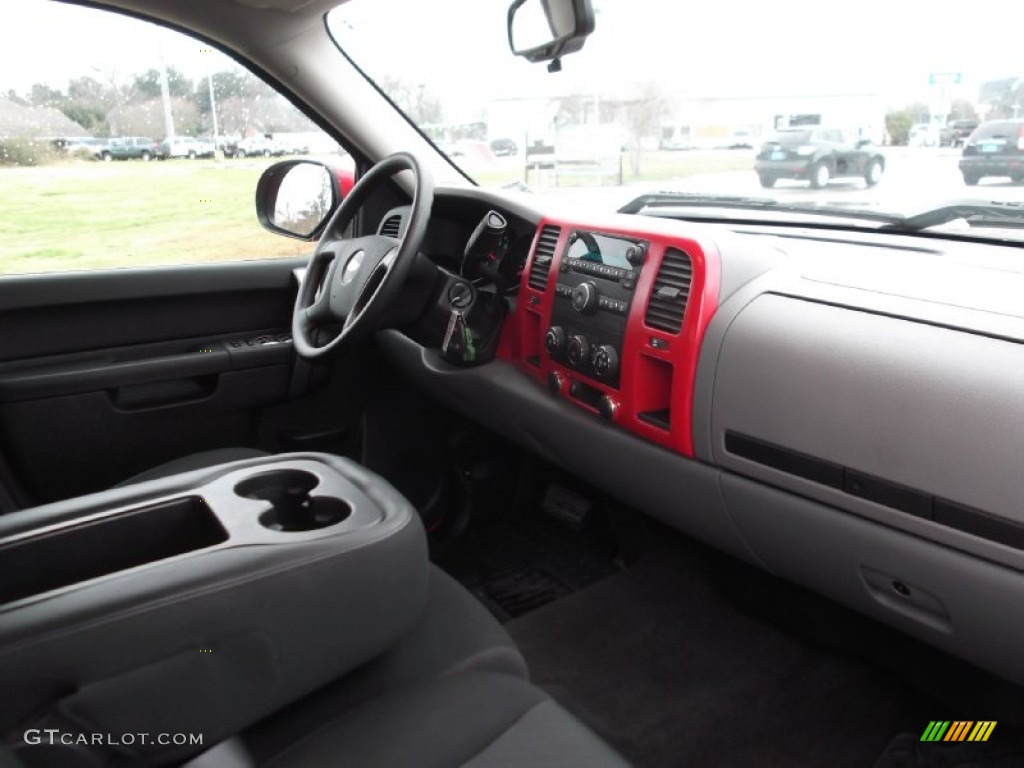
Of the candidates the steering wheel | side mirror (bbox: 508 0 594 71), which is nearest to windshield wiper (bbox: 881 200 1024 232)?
side mirror (bbox: 508 0 594 71)

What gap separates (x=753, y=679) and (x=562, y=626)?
1.80 ft

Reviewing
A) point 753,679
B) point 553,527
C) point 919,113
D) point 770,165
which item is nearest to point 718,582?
point 753,679

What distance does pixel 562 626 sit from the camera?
96.2 inches

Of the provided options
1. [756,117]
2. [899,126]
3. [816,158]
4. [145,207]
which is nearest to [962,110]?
[899,126]

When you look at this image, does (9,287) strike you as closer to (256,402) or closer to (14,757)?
(256,402)

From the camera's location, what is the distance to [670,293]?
5.69 feet

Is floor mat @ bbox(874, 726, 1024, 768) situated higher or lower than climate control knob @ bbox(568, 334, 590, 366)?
lower

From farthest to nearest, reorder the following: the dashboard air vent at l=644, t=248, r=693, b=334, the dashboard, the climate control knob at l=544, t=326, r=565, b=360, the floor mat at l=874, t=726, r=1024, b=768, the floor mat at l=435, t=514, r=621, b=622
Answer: the floor mat at l=435, t=514, r=621, b=622
the climate control knob at l=544, t=326, r=565, b=360
the floor mat at l=874, t=726, r=1024, b=768
the dashboard air vent at l=644, t=248, r=693, b=334
the dashboard

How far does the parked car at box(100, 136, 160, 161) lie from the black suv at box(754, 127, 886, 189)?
180 cm

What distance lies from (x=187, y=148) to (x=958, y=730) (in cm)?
265

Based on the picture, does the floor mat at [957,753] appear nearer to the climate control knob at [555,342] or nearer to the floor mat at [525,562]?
the floor mat at [525,562]

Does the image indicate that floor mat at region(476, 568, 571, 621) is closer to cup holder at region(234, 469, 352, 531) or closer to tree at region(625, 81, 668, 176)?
cup holder at region(234, 469, 352, 531)

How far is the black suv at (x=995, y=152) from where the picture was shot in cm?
160

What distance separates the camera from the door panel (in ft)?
7.86
